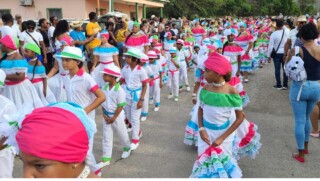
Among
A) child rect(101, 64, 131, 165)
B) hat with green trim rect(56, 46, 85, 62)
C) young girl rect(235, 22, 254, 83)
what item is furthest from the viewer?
young girl rect(235, 22, 254, 83)

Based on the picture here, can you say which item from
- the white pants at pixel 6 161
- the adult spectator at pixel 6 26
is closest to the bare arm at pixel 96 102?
the white pants at pixel 6 161

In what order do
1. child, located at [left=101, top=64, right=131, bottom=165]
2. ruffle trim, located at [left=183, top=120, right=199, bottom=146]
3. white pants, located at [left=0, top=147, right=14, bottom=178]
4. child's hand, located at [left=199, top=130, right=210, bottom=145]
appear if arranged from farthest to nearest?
ruffle trim, located at [left=183, top=120, right=199, bottom=146]
child, located at [left=101, top=64, right=131, bottom=165]
child's hand, located at [left=199, top=130, right=210, bottom=145]
white pants, located at [left=0, top=147, right=14, bottom=178]

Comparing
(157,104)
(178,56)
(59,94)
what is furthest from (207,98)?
(178,56)

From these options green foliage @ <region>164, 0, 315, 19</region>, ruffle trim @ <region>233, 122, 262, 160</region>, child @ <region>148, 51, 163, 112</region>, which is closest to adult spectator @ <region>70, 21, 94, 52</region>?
child @ <region>148, 51, 163, 112</region>

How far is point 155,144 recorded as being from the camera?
5.85 meters

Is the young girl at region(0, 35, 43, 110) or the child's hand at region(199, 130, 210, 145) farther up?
the young girl at region(0, 35, 43, 110)

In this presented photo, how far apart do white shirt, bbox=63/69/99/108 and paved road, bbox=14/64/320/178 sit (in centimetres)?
115

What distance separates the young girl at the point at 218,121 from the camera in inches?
147

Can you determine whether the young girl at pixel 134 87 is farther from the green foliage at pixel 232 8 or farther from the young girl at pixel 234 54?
the green foliage at pixel 232 8

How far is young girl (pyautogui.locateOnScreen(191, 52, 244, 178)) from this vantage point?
3.73 meters

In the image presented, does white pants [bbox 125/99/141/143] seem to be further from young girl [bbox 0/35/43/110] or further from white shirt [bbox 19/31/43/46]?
white shirt [bbox 19/31/43/46]

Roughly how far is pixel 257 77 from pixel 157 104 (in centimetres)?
538

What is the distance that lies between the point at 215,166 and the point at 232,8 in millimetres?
57960

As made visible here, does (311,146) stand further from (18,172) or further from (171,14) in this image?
(171,14)
